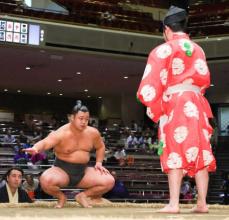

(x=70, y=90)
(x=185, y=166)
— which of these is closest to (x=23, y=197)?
(x=185, y=166)

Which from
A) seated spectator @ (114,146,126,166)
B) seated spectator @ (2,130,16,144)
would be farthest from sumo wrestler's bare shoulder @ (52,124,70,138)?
seated spectator @ (2,130,16,144)

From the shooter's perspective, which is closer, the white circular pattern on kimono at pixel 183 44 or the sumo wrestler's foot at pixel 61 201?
the white circular pattern on kimono at pixel 183 44

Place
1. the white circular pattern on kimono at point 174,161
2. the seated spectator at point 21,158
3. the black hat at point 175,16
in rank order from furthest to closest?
the seated spectator at point 21,158 < the black hat at point 175,16 < the white circular pattern on kimono at point 174,161

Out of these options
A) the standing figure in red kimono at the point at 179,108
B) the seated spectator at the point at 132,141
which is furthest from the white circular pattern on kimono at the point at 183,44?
the seated spectator at the point at 132,141

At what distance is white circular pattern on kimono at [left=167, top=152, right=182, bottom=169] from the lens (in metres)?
2.16

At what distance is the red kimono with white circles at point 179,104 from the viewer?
2184 millimetres

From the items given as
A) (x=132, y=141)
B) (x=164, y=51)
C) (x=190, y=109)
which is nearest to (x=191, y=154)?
(x=190, y=109)

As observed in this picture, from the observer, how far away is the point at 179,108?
7.23 ft

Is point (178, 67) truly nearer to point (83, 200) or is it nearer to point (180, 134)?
point (180, 134)

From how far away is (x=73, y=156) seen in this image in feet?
9.09

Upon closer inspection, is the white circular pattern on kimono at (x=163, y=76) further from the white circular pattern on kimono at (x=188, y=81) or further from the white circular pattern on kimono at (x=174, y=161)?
the white circular pattern on kimono at (x=174, y=161)

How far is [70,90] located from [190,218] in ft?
43.0

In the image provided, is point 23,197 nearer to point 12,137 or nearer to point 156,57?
point 156,57

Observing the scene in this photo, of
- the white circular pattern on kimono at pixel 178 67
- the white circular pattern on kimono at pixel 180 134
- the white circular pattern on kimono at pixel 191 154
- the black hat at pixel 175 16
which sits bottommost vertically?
the white circular pattern on kimono at pixel 191 154
